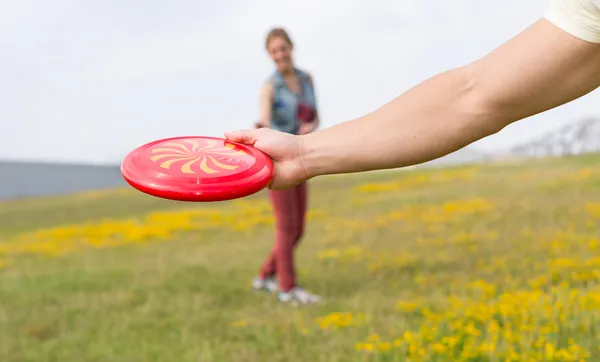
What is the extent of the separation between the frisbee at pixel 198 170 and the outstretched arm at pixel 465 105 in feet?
0.72

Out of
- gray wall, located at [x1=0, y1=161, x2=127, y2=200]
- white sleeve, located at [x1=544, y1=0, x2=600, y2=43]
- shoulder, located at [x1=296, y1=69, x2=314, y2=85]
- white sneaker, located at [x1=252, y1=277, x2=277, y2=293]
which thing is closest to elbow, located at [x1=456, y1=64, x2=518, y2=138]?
white sleeve, located at [x1=544, y1=0, x2=600, y2=43]

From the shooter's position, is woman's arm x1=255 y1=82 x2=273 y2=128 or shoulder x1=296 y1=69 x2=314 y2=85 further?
shoulder x1=296 y1=69 x2=314 y2=85

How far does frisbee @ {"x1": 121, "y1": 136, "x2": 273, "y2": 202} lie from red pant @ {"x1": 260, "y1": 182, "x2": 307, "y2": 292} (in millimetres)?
3542

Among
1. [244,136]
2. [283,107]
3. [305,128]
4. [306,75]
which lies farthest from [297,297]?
[244,136]

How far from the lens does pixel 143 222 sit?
16094 millimetres

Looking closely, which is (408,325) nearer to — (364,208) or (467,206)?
(467,206)

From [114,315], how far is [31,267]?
185 inches

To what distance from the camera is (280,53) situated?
6.09 m

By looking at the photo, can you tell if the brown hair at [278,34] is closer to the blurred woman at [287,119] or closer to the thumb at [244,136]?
the blurred woman at [287,119]

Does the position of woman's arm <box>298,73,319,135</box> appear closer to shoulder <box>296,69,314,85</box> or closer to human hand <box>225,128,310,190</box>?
shoulder <box>296,69,314,85</box>

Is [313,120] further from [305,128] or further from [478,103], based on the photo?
[478,103]

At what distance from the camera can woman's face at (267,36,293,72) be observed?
238 inches

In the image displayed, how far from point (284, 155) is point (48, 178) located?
107 ft

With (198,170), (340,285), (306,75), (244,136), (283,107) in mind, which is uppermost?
(306,75)
